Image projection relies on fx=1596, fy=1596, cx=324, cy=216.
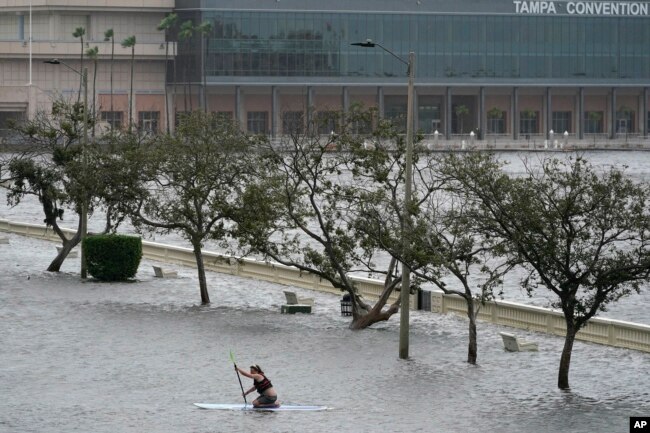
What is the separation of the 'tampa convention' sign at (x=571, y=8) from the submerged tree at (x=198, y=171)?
461ft

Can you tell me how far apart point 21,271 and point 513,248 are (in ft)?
106

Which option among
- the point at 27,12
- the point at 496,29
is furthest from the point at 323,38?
the point at 27,12

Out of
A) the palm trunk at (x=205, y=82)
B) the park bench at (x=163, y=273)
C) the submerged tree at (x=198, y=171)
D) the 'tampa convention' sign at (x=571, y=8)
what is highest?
the 'tampa convention' sign at (x=571, y=8)

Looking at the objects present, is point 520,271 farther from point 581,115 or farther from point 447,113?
point 581,115

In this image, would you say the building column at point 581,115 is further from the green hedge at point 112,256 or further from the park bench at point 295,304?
the park bench at point 295,304

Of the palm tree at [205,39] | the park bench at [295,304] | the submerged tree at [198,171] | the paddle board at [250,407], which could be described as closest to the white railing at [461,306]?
the submerged tree at [198,171]

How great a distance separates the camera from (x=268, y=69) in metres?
189

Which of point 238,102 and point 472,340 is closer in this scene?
point 472,340

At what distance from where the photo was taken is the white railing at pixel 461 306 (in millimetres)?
47562

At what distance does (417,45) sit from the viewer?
191500mm

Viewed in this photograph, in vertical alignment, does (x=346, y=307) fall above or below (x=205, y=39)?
below

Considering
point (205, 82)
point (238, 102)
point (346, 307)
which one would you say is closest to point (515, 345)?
point (346, 307)

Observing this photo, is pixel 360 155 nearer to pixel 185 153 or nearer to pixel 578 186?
pixel 185 153

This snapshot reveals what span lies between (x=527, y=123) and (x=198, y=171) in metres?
146
